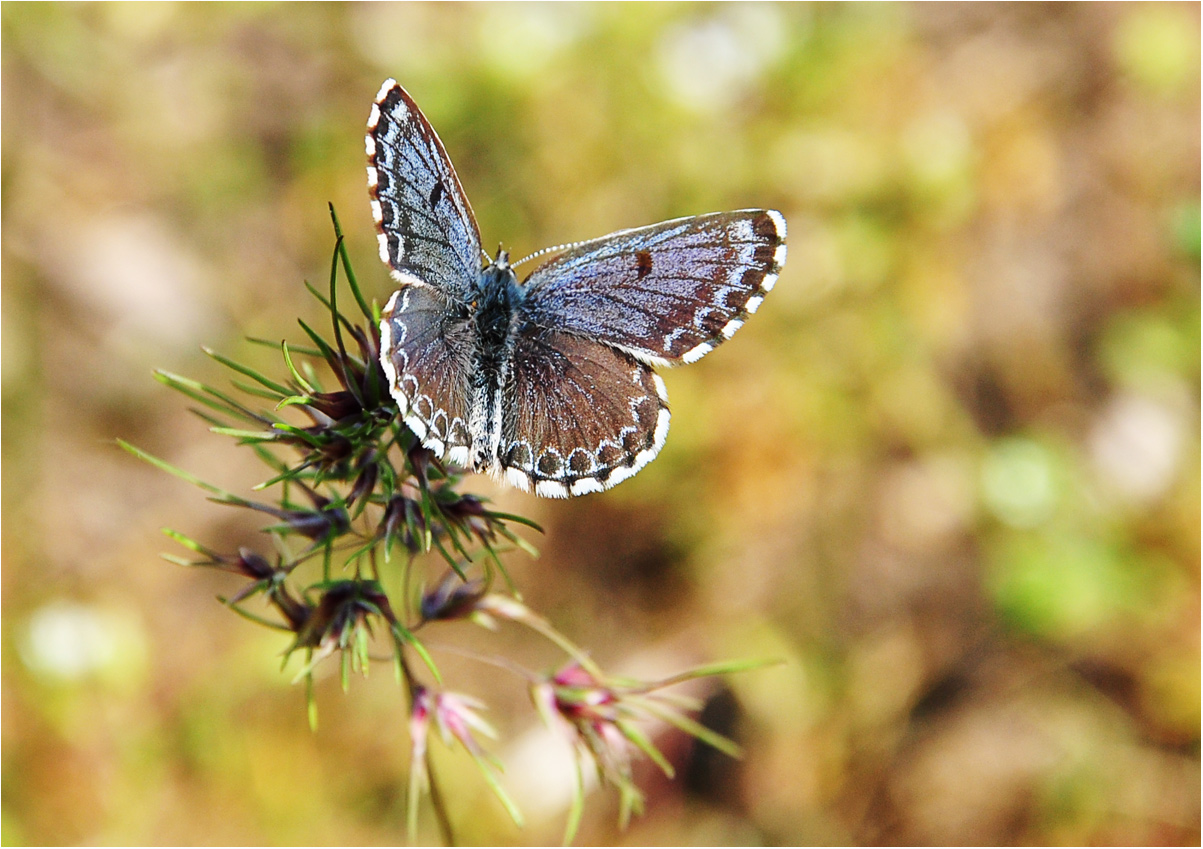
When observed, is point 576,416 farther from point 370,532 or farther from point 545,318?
point 370,532

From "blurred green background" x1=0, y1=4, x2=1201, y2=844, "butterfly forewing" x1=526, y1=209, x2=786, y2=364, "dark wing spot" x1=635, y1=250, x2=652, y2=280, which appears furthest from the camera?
"blurred green background" x1=0, y1=4, x2=1201, y2=844

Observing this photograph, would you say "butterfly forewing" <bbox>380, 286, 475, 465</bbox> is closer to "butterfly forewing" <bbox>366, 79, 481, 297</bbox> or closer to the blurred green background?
"butterfly forewing" <bbox>366, 79, 481, 297</bbox>

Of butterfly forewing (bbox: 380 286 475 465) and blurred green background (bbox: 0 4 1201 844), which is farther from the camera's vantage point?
blurred green background (bbox: 0 4 1201 844)

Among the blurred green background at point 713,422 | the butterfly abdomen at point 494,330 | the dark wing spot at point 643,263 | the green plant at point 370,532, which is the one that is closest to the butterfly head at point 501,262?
the butterfly abdomen at point 494,330

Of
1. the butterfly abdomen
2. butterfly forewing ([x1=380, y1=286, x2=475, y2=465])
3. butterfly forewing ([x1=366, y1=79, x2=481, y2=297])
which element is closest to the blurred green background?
the butterfly abdomen

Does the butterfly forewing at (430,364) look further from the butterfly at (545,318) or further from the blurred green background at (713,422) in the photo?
the blurred green background at (713,422)
